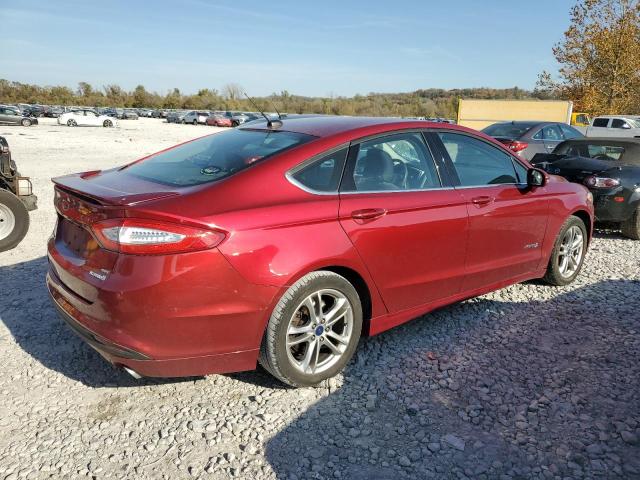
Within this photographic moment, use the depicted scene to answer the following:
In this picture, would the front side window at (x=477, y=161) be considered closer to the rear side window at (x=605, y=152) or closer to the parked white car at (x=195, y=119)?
the rear side window at (x=605, y=152)

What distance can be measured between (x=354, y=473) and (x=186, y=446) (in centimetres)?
87

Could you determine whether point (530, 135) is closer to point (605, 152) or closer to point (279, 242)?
point (605, 152)

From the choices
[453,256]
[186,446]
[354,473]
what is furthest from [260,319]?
[453,256]

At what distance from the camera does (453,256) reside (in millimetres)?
3785

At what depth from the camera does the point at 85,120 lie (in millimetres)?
41062

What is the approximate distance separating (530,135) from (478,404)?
34.8 feet

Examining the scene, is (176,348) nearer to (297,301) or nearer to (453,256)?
(297,301)

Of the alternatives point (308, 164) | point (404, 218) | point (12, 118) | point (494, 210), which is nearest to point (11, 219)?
point (308, 164)

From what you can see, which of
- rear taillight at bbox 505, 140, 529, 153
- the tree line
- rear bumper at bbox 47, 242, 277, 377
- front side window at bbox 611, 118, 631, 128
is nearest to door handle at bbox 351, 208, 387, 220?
rear bumper at bbox 47, 242, 277, 377

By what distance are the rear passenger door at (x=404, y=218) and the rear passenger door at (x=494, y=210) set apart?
6.1 inches

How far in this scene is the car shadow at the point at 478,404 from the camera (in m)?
2.57

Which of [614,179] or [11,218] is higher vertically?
[614,179]

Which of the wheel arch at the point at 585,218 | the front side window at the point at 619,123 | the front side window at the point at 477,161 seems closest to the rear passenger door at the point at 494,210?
the front side window at the point at 477,161

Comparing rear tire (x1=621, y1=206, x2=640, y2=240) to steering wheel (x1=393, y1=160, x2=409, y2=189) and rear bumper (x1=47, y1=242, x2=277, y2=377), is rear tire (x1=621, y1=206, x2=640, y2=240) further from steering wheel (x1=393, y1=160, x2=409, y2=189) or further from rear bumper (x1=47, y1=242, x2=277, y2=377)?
rear bumper (x1=47, y1=242, x2=277, y2=377)
